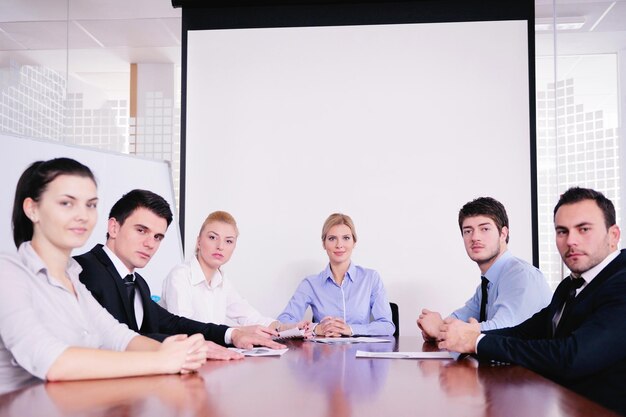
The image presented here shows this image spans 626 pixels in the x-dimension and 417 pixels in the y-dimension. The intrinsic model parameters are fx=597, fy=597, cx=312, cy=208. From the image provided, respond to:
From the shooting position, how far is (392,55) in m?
4.42

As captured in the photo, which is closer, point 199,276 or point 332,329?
point 332,329

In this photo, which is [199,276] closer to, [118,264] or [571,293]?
[118,264]

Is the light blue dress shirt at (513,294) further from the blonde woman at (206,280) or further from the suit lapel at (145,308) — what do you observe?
the suit lapel at (145,308)

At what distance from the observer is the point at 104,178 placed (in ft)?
11.4

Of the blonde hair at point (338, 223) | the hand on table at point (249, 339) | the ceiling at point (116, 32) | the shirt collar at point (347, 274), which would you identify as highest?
the ceiling at point (116, 32)

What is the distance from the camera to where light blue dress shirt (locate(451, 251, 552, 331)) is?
2611 millimetres

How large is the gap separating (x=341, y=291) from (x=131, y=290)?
159 cm

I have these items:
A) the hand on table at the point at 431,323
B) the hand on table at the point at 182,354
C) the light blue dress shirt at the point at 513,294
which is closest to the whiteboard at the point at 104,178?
the hand on table at the point at 182,354

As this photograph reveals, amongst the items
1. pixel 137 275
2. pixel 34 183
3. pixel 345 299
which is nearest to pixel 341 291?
pixel 345 299

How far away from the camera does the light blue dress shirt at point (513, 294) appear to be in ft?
8.57

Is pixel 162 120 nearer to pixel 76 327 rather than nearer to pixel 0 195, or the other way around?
pixel 0 195

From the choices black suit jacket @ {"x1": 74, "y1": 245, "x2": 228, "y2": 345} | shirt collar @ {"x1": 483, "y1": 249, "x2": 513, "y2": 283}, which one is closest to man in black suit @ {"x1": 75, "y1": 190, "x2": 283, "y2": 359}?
black suit jacket @ {"x1": 74, "y1": 245, "x2": 228, "y2": 345}

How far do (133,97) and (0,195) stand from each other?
2.51 metres

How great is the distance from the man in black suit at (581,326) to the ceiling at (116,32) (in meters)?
3.05
